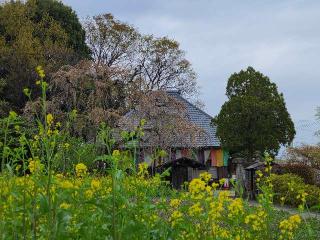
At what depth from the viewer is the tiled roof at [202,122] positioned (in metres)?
33.1

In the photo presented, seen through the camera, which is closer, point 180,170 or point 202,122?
point 180,170

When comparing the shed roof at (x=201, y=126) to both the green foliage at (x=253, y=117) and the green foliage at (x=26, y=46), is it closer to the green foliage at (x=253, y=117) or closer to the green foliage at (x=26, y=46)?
the green foliage at (x=253, y=117)

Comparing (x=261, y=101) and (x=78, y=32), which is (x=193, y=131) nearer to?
(x=261, y=101)

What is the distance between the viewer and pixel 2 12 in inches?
1409

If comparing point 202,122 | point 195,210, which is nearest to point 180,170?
point 202,122

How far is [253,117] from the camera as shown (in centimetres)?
2736

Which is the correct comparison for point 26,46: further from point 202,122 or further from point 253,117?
point 253,117

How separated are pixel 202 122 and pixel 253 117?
28.1 feet

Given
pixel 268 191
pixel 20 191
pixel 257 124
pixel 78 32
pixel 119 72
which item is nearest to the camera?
pixel 20 191

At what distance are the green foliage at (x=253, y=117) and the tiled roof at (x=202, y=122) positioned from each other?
4.30 meters

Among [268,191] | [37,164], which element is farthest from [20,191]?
[268,191]

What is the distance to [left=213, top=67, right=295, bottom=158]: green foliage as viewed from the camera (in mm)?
27281

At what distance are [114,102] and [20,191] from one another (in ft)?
87.2

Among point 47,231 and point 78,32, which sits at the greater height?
point 78,32
